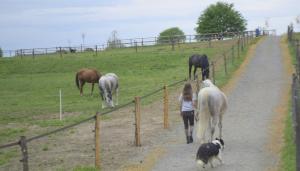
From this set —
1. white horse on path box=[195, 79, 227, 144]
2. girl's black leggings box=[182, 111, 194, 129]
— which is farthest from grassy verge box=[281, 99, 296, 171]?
girl's black leggings box=[182, 111, 194, 129]

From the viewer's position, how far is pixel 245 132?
14.6m

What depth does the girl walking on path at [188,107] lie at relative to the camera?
1338 centimetres

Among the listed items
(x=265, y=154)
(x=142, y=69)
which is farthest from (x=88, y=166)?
(x=142, y=69)

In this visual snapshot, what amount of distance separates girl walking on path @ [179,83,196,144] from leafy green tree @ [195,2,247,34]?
7579cm

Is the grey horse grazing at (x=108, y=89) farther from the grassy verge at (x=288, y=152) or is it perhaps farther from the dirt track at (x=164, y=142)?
the grassy verge at (x=288, y=152)

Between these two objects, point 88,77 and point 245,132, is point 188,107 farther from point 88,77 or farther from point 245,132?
point 88,77

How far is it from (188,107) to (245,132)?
2.05 metres

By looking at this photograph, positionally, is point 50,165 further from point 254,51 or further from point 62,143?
point 254,51

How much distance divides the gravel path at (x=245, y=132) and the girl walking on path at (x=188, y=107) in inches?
11.5

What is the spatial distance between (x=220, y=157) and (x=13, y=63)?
46.7 metres

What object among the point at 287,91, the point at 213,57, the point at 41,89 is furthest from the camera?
the point at 213,57

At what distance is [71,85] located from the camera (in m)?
34.7

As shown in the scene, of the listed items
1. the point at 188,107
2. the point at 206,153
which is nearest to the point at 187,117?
the point at 188,107

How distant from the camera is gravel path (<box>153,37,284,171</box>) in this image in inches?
440
